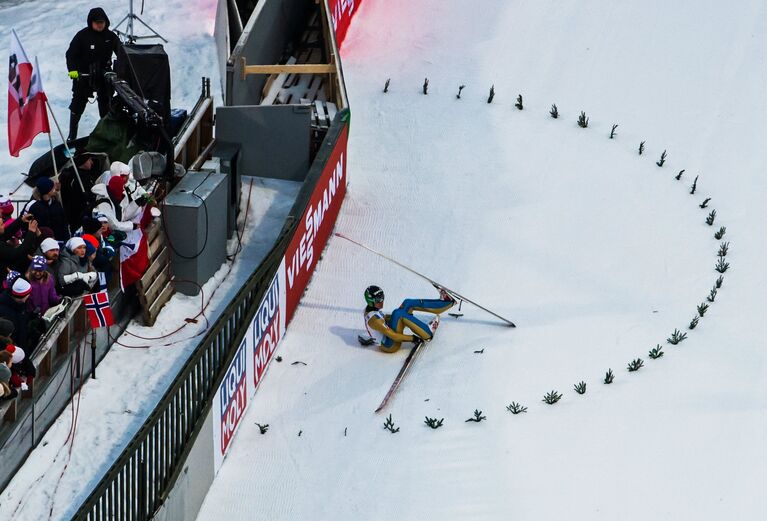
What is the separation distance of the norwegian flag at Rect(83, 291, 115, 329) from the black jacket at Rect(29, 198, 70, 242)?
3.18ft

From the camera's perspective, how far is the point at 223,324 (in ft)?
36.3

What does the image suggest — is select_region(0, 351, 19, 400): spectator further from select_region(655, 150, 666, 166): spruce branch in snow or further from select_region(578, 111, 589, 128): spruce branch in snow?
select_region(578, 111, 589, 128): spruce branch in snow

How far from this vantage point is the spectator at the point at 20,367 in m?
10.3

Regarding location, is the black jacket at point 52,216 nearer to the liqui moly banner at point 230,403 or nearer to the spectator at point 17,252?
the spectator at point 17,252

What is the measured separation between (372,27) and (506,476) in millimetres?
10157

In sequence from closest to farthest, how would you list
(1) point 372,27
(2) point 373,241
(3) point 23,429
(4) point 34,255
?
(3) point 23,429, (4) point 34,255, (2) point 373,241, (1) point 372,27

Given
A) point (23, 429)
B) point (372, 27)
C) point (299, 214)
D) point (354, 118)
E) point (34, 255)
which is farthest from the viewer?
point (372, 27)

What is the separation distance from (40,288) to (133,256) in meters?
1.41

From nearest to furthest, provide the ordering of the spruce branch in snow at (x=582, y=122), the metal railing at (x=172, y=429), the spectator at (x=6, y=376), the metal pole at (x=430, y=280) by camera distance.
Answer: the metal railing at (x=172, y=429)
the spectator at (x=6, y=376)
the metal pole at (x=430, y=280)
the spruce branch in snow at (x=582, y=122)

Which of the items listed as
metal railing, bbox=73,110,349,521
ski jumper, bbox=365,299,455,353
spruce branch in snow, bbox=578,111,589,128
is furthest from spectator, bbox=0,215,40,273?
spruce branch in snow, bbox=578,111,589,128

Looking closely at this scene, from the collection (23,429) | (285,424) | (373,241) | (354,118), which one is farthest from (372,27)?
(23,429)

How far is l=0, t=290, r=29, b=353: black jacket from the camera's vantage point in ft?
35.1

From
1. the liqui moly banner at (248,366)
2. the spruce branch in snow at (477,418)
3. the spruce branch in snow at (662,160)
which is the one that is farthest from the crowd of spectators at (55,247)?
the spruce branch in snow at (662,160)

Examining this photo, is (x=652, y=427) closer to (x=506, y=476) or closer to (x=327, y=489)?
(x=506, y=476)
